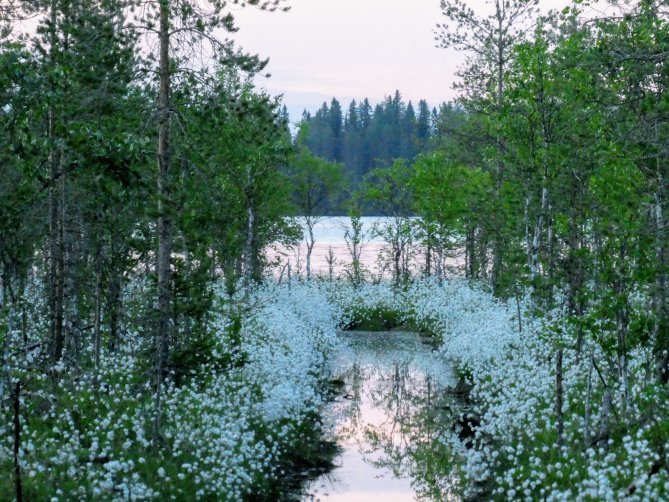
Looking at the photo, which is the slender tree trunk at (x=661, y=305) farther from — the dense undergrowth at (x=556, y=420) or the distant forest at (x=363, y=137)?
the distant forest at (x=363, y=137)

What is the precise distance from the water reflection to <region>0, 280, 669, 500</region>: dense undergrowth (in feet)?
1.86

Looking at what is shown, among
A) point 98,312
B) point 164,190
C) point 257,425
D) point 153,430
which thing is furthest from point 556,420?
point 98,312

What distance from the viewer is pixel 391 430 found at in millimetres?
18484

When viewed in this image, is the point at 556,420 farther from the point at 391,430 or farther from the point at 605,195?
the point at 391,430

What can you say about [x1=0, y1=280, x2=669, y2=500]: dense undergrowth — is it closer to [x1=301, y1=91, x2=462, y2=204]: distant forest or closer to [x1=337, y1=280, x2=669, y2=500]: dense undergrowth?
[x1=337, y1=280, x2=669, y2=500]: dense undergrowth

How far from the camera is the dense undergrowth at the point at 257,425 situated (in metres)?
10.6

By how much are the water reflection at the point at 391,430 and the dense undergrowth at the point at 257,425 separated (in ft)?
1.86

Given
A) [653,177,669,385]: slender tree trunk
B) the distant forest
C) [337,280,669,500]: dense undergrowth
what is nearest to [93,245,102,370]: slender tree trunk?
[337,280,669,500]: dense undergrowth

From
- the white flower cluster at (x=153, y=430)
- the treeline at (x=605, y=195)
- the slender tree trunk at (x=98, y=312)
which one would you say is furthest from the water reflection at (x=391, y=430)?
the slender tree trunk at (x=98, y=312)

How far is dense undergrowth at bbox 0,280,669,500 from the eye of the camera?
10.6 meters

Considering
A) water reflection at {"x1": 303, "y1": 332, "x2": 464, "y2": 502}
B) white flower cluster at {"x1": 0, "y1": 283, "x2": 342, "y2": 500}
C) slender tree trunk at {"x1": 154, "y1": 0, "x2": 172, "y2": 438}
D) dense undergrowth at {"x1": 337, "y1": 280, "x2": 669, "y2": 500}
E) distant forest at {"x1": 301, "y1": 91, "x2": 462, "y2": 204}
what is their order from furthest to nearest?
distant forest at {"x1": 301, "y1": 91, "x2": 462, "y2": 204} < water reflection at {"x1": 303, "y1": 332, "x2": 464, "y2": 502} < slender tree trunk at {"x1": 154, "y1": 0, "x2": 172, "y2": 438} < white flower cluster at {"x1": 0, "y1": 283, "x2": 342, "y2": 500} < dense undergrowth at {"x1": 337, "y1": 280, "x2": 669, "y2": 500}

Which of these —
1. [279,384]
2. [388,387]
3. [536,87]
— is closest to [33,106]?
[279,384]

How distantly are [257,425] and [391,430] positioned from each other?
4753mm

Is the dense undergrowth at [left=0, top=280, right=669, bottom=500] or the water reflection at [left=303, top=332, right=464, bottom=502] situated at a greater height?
the dense undergrowth at [left=0, top=280, right=669, bottom=500]
